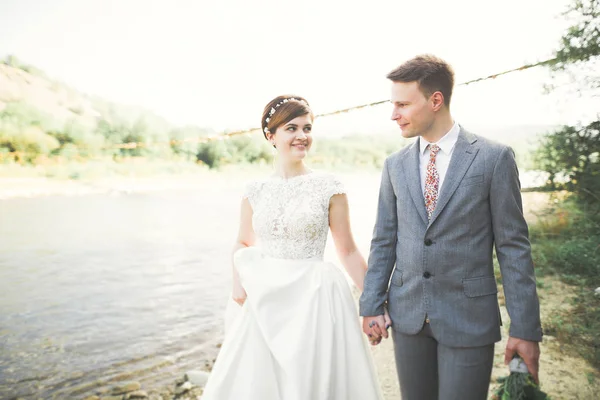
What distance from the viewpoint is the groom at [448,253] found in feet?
5.43

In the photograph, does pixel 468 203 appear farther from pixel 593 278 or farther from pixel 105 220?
pixel 105 220

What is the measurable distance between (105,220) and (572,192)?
1645 centimetres

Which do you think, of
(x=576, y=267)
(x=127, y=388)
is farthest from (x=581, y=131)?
(x=127, y=388)

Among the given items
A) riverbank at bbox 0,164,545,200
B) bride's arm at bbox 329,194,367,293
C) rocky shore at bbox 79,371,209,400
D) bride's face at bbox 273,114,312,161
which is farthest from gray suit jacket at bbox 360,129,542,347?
riverbank at bbox 0,164,545,200

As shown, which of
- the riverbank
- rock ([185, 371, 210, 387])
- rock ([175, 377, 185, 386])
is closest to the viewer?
rock ([185, 371, 210, 387])

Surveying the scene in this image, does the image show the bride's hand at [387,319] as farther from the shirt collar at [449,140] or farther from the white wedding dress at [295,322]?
the shirt collar at [449,140]

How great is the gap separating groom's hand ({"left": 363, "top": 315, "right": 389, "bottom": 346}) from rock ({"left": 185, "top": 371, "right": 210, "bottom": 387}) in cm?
300

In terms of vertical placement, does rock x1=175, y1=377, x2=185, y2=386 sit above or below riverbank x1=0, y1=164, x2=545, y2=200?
below

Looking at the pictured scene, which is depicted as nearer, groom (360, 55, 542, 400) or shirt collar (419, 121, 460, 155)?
groom (360, 55, 542, 400)

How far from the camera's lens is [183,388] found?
14.3 ft

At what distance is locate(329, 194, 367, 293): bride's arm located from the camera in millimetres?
2361

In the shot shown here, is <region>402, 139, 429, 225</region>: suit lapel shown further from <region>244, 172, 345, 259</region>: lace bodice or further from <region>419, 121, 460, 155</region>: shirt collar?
<region>244, 172, 345, 259</region>: lace bodice

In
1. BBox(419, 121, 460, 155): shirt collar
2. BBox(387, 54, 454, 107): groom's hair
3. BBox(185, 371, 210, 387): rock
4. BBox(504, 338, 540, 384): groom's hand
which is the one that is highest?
BBox(387, 54, 454, 107): groom's hair

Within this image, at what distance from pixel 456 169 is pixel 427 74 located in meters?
0.39
